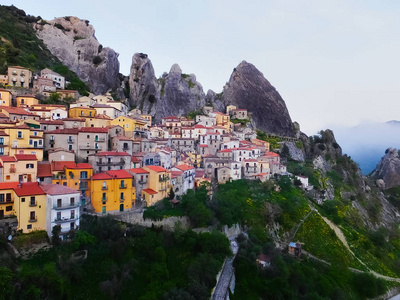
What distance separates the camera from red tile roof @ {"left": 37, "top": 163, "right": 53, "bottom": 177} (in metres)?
31.9

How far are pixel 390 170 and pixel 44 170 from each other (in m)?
132

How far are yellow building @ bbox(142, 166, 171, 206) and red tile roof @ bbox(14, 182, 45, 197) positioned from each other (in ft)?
45.7

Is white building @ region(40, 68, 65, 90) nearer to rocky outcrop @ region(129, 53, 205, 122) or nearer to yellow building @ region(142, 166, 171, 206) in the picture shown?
rocky outcrop @ region(129, 53, 205, 122)

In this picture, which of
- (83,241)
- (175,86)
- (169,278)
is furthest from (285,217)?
(175,86)

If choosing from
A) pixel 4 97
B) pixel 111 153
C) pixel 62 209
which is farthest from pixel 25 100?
pixel 62 209

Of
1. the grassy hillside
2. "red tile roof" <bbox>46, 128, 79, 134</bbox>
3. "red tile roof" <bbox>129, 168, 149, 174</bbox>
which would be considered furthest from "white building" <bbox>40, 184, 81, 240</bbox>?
the grassy hillside

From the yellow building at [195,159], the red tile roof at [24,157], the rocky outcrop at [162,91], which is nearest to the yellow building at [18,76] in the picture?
the red tile roof at [24,157]

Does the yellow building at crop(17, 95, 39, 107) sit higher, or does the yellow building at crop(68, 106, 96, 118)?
the yellow building at crop(17, 95, 39, 107)

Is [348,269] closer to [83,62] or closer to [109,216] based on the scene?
[109,216]

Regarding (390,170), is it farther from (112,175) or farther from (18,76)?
(18,76)

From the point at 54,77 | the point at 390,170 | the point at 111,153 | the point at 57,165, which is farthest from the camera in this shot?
the point at 390,170

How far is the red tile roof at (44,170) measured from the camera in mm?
31856

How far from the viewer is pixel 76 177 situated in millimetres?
33000

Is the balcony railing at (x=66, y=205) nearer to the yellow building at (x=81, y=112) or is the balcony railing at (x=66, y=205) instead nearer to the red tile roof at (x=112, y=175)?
the red tile roof at (x=112, y=175)
